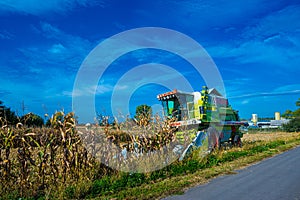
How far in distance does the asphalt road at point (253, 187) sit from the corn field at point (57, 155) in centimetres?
218

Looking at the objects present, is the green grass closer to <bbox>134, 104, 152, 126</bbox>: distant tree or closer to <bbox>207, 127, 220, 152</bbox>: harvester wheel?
<bbox>134, 104, 152, 126</bbox>: distant tree

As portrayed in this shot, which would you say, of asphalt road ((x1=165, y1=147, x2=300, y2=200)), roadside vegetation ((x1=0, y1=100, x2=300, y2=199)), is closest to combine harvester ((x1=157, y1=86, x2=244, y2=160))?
asphalt road ((x1=165, y1=147, x2=300, y2=200))

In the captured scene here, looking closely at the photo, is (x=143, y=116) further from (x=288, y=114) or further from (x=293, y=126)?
(x=288, y=114)

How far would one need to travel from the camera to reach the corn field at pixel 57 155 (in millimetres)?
5812

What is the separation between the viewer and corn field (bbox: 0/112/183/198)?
581 cm

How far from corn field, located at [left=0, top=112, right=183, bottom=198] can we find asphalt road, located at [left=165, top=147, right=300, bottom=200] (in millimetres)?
2179

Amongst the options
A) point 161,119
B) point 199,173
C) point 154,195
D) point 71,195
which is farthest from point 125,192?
point 161,119

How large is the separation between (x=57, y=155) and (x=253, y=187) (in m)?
4.83

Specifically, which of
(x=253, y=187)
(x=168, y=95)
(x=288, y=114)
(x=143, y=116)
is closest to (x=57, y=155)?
(x=143, y=116)

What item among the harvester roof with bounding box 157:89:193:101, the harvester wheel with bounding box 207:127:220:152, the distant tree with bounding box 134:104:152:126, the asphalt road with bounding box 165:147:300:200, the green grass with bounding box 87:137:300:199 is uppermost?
the harvester roof with bounding box 157:89:193:101

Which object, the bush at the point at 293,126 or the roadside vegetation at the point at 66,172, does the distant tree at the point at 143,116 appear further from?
the bush at the point at 293,126

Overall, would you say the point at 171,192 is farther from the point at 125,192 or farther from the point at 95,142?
the point at 95,142

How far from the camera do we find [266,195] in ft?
17.1

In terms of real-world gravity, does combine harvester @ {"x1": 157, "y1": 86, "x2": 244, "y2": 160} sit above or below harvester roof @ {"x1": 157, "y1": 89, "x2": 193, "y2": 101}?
below
